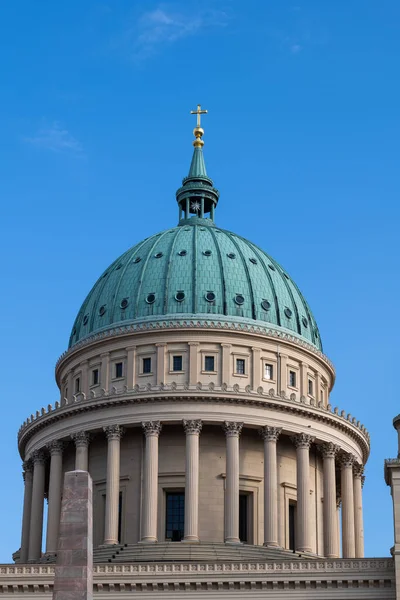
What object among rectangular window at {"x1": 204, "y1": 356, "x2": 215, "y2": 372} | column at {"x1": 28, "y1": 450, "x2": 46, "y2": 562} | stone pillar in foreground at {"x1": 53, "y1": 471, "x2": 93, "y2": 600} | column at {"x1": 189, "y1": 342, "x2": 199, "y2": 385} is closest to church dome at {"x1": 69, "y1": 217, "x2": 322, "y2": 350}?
column at {"x1": 189, "y1": 342, "x2": 199, "y2": 385}

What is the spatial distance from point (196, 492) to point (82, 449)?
899cm

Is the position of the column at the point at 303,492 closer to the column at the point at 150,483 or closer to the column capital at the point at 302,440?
the column capital at the point at 302,440

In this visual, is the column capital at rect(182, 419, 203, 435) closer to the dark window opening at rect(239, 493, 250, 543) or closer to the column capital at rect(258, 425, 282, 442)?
the column capital at rect(258, 425, 282, 442)

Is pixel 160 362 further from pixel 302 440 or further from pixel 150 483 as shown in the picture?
pixel 302 440

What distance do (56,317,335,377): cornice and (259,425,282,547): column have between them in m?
7.70

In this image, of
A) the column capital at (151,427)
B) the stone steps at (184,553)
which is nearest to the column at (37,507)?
the stone steps at (184,553)

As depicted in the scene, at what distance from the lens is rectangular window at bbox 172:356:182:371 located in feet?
299

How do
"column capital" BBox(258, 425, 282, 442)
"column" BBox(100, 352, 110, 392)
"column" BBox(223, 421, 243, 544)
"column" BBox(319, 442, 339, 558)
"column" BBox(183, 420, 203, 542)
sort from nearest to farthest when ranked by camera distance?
"column" BBox(183, 420, 203, 542) → "column" BBox(223, 421, 243, 544) → "column capital" BBox(258, 425, 282, 442) → "column" BBox(319, 442, 339, 558) → "column" BBox(100, 352, 110, 392)

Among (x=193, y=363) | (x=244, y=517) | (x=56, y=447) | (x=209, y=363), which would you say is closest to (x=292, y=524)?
(x=244, y=517)

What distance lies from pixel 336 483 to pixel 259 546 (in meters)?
13.7

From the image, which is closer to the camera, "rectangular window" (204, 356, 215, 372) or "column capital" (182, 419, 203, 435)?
"column capital" (182, 419, 203, 435)

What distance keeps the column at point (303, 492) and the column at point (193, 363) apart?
7.79 meters

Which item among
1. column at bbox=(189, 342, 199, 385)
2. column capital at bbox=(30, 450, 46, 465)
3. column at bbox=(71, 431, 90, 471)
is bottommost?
column at bbox=(71, 431, 90, 471)

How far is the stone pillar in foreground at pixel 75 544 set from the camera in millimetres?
36875
